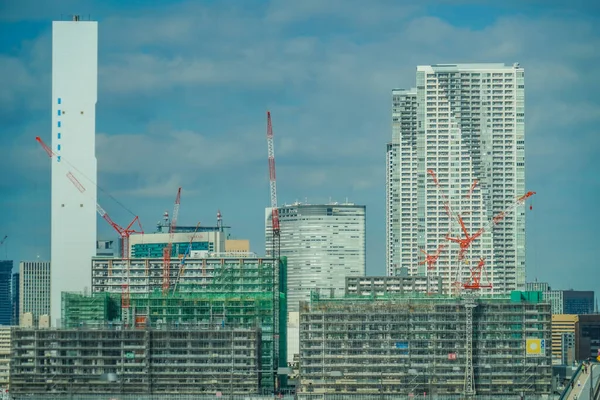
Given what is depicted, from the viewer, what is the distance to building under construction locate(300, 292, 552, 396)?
531 ft

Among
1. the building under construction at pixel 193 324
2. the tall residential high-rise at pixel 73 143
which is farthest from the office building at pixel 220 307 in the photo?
the tall residential high-rise at pixel 73 143

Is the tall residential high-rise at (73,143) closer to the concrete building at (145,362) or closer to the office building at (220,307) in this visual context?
the office building at (220,307)

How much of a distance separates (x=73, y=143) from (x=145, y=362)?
111 ft

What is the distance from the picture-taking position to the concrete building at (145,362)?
16312cm

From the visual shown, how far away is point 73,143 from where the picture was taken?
185000 mm

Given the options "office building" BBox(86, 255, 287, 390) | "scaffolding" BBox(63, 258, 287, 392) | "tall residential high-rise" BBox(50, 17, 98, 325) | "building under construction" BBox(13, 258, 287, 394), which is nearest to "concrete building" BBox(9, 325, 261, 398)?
"building under construction" BBox(13, 258, 287, 394)

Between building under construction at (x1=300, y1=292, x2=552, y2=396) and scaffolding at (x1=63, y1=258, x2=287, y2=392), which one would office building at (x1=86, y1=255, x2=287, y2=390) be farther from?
building under construction at (x1=300, y1=292, x2=552, y2=396)

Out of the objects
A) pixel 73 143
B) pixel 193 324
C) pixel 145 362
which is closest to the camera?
pixel 145 362

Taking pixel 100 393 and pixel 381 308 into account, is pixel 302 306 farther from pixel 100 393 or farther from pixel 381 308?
pixel 100 393

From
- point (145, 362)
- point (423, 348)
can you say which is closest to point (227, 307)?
point (145, 362)

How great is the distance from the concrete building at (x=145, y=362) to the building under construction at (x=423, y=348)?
7.30 metres

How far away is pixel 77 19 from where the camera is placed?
181 meters

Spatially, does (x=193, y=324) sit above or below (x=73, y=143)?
below

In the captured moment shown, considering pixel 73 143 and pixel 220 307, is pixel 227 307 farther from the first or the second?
pixel 73 143
